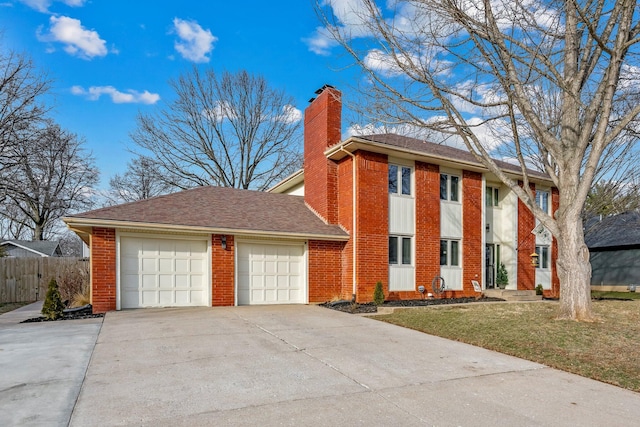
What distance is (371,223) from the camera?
42.7ft

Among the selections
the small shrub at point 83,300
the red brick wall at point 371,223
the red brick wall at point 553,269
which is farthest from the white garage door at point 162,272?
the red brick wall at point 553,269

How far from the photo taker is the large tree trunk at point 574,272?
26.8 feet

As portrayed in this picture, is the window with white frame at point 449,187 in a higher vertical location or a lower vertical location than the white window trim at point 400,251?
higher

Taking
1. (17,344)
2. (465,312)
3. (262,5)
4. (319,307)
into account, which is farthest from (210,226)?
(465,312)

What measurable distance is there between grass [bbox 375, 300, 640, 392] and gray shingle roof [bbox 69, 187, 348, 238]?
443 cm

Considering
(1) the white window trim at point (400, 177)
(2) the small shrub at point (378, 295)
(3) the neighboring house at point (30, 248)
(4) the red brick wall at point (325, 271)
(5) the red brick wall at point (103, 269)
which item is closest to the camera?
(5) the red brick wall at point (103, 269)

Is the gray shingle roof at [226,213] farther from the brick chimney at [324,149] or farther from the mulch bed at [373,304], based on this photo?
the mulch bed at [373,304]

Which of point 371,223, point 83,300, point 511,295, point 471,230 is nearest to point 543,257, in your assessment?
point 511,295

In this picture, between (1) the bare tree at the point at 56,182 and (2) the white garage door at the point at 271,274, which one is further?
(1) the bare tree at the point at 56,182

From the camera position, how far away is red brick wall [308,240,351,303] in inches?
512

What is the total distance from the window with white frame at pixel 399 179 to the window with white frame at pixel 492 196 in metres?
4.86

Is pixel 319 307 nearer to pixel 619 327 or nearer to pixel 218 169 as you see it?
pixel 619 327

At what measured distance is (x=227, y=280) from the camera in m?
11.7

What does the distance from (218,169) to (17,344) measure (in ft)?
66.5
